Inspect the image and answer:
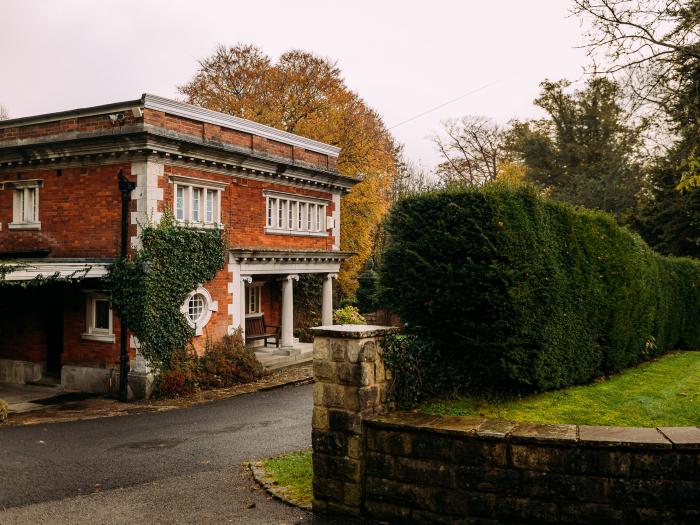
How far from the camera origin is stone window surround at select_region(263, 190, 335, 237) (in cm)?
1914

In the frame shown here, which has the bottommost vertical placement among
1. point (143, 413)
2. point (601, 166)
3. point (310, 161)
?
point (143, 413)

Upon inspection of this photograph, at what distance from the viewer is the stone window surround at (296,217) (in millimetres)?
19139

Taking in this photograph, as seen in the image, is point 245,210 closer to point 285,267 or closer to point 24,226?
point 285,267

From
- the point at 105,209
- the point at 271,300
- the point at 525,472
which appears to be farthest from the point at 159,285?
the point at 525,472

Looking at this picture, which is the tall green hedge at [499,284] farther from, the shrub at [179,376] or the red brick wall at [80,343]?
the red brick wall at [80,343]

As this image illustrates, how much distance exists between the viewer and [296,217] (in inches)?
809

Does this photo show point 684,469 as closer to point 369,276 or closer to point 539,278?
point 539,278

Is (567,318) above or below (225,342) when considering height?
above

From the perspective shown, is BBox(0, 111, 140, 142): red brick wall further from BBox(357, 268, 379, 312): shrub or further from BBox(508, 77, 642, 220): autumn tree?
BBox(508, 77, 642, 220): autumn tree

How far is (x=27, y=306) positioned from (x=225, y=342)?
20.5 feet

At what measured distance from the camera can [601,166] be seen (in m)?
36.9

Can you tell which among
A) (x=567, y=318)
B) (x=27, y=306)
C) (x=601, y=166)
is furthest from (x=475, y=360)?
(x=601, y=166)

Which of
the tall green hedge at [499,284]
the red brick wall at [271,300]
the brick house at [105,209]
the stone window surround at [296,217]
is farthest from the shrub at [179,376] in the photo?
the tall green hedge at [499,284]

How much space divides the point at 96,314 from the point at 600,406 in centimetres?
1364
